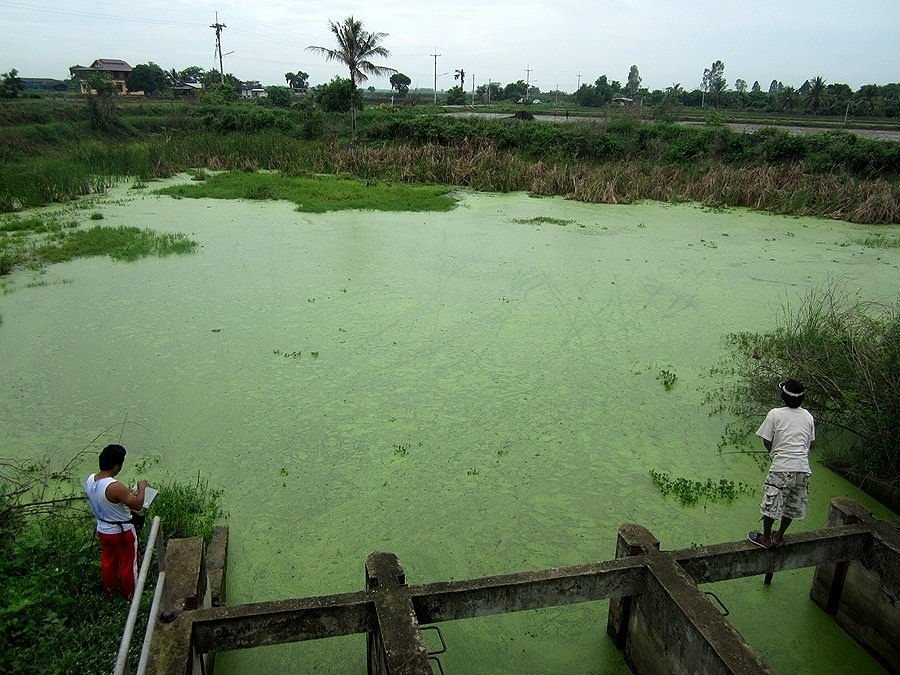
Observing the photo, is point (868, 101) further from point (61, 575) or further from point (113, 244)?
point (61, 575)

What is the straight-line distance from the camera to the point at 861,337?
143 inches

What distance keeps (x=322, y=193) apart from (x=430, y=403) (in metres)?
7.88

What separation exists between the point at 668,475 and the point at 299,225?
675 cm

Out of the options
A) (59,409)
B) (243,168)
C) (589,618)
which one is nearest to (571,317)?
(589,618)

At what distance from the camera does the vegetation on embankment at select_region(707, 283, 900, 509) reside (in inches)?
128

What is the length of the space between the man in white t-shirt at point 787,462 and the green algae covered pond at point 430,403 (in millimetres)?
432

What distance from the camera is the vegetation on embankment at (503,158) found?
10.7m

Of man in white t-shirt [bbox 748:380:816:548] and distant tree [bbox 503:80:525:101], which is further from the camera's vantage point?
distant tree [bbox 503:80:525:101]

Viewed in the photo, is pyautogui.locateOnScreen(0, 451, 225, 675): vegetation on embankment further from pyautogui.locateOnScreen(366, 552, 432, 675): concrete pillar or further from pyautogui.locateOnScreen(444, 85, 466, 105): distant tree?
pyautogui.locateOnScreen(444, 85, 466, 105): distant tree

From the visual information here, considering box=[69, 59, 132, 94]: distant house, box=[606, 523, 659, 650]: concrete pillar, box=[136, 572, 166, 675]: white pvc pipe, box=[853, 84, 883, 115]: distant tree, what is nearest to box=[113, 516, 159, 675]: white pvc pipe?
box=[136, 572, 166, 675]: white pvc pipe

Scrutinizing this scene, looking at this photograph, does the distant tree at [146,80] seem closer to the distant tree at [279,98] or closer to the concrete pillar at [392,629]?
the distant tree at [279,98]

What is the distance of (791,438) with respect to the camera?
2428mm

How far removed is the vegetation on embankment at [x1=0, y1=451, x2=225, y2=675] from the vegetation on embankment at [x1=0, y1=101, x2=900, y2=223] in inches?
326

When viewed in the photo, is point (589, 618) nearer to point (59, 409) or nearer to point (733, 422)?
point (733, 422)
